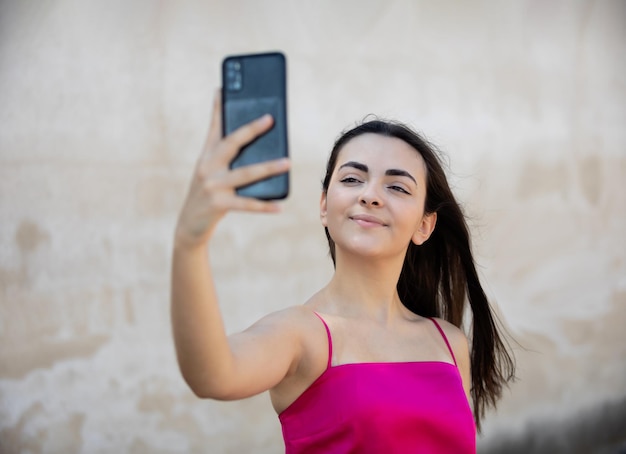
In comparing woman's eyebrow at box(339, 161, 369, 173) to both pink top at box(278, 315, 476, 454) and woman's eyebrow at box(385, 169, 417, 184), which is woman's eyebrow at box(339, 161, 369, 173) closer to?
woman's eyebrow at box(385, 169, 417, 184)

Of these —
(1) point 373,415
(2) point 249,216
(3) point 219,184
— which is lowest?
(1) point 373,415

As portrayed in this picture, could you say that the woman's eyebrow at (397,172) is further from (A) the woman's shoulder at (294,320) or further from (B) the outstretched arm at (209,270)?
(B) the outstretched arm at (209,270)

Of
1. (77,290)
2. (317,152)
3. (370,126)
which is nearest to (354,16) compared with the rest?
(317,152)

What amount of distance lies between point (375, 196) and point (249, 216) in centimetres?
128

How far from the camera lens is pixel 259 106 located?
1.18 metres

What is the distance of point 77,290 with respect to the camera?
8.87 ft

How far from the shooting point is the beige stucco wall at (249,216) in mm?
2652

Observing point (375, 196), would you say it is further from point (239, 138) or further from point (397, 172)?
point (239, 138)

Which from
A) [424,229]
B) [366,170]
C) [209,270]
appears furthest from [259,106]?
[424,229]

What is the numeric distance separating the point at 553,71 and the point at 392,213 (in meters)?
2.30

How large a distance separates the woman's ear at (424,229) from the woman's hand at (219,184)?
1.00 m

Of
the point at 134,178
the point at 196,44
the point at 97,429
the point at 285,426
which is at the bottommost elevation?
the point at 97,429

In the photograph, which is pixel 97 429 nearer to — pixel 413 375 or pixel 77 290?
pixel 77 290

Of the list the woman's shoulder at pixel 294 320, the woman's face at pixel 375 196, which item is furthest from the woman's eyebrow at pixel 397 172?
the woman's shoulder at pixel 294 320
